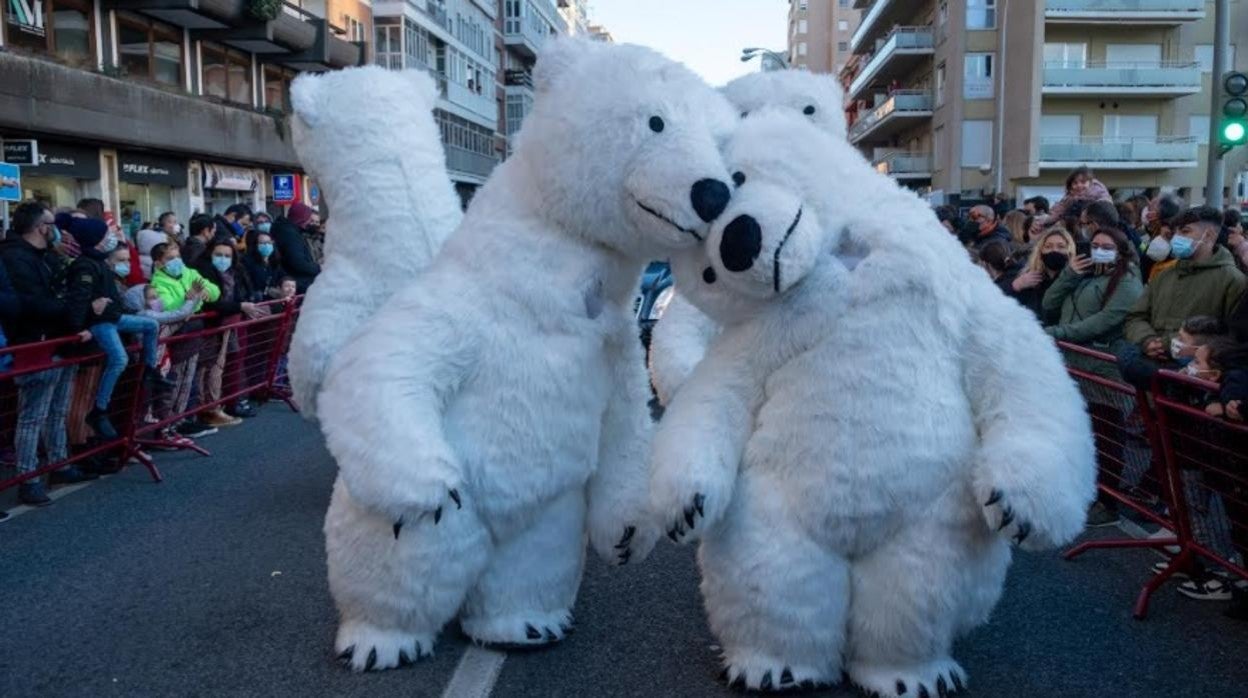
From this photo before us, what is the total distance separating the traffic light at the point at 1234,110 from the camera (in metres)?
10.9

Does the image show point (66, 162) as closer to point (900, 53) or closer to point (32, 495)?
point (32, 495)

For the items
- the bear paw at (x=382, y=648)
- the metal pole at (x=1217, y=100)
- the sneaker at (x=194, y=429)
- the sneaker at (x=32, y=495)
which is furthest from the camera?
the metal pole at (x=1217, y=100)

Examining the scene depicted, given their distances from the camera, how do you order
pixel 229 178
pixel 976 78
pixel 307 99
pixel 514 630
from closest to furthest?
pixel 514 630 → pixel 307 99 → pixel 229 178 → pixel 976 78

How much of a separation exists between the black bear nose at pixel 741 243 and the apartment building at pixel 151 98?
1269 centimetres

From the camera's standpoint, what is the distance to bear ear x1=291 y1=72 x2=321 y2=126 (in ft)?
15.9

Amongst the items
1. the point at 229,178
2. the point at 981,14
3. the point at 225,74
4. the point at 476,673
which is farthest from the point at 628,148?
the point at 981,14

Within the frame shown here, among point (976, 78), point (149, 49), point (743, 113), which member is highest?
point (976, 78)

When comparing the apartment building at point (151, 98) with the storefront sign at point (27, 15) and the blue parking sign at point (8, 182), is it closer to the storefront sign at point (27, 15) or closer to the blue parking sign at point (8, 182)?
the storefront sign at point (27, 15)

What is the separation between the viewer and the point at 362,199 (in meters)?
4.66

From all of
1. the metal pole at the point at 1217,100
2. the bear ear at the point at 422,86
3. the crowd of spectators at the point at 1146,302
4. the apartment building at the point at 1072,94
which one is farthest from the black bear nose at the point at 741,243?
the apartment building at the point at 1072,94

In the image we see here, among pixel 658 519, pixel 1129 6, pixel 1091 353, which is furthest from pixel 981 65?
pixel 658 519

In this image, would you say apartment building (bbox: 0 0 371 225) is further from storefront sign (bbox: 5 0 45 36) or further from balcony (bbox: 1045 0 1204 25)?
balcony (bbox: 1045 0 1204 25)

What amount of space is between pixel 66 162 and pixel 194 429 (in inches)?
600

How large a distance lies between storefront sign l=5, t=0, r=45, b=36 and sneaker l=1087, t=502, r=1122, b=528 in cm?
2042
